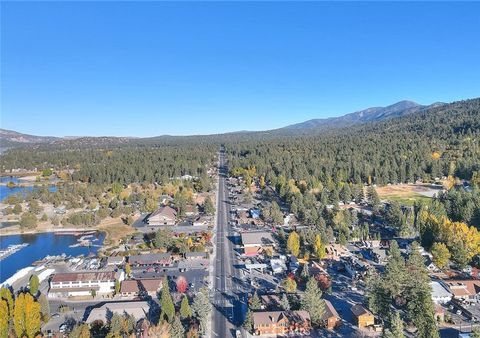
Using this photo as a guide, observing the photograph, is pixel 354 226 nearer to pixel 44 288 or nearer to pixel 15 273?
pixel 44 288

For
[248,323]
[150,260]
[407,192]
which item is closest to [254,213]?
[150,260]

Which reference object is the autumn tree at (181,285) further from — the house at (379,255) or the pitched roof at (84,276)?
the house at (379,255)

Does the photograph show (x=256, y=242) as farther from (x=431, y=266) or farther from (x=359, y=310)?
(x=431, y=266)

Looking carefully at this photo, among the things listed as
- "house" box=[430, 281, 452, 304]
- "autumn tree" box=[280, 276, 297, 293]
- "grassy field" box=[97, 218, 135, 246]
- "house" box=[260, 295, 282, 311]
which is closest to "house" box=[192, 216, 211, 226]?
"grassy field" box=[97, 218, 135, 246]

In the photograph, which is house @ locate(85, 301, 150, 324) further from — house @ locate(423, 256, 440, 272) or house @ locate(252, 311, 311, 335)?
house @ locate(423, 256, 440, 272)

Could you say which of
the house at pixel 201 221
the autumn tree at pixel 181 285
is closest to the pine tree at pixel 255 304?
the autumn tree at pixel 181 285

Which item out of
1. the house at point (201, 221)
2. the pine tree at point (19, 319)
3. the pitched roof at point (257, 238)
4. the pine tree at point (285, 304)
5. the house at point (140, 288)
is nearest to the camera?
the pine tree at point (19, 319)
